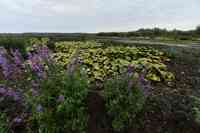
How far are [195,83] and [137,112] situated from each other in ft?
6.94

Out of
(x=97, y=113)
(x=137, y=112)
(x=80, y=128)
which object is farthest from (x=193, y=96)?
(x=80, y=128)

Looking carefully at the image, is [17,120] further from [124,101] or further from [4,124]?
[124,101]

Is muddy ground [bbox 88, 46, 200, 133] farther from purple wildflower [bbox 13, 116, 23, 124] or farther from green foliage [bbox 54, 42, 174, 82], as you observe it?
purple wildflower [bbox 13, 116, 23, 124]

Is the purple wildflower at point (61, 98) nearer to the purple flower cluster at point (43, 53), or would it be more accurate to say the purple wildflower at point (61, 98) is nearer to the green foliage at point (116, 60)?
the purple flower cluster at point (43, 53)

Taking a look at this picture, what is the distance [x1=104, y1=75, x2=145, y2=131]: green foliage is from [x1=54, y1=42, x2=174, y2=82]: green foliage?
107 centimetres

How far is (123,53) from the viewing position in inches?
249

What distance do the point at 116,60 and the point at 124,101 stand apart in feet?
6.90

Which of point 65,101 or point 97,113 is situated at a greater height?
point 65,101

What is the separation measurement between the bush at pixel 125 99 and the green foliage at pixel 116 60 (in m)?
1.06

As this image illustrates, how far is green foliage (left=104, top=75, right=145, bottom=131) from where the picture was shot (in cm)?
369

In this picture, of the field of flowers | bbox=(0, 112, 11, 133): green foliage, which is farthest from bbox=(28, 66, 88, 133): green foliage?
bbox=(0, 112, 11, 133): green foliage

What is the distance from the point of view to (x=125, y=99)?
3707 millimetres

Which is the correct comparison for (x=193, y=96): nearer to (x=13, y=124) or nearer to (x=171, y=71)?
(x=171, y=71)

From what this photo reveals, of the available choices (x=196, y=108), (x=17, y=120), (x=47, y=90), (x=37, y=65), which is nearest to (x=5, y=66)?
(x=37, y=65)
